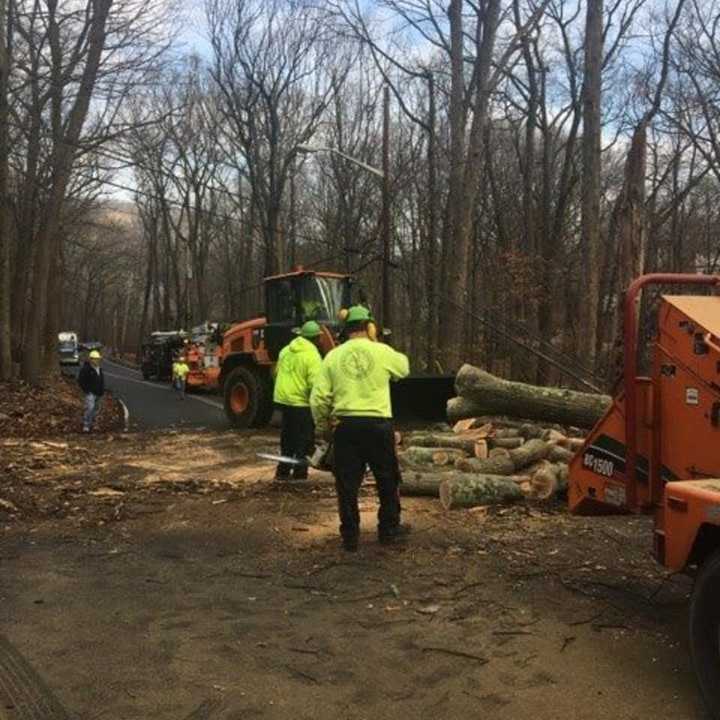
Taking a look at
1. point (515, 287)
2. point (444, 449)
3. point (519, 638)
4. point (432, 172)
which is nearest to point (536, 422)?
point (444, 449)

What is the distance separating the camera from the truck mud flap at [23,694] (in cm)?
442

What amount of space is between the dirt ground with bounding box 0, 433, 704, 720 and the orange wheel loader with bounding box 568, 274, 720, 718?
664 millimetres

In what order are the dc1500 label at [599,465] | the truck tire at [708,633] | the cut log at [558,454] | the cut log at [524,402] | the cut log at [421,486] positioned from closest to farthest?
the truck tire at [708,633] < the dc1500 label at [599,465] < the cut log at [421,486] < the cut log at [558,454] < the cut log at [524,402]

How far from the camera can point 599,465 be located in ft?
19.1

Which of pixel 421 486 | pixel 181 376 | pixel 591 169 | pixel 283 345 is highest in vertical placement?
pixel 591 169

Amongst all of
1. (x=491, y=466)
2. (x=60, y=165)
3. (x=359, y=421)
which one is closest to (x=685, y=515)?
(x=359, y=421)

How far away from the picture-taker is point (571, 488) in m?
6.17

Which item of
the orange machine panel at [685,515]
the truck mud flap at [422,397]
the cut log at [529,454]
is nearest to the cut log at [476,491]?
the cut log at [529,454]

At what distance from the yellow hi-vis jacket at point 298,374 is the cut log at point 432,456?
157 cm

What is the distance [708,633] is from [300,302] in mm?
13400

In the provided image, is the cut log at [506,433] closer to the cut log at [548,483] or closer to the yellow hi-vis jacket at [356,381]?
the cut log at [548,483]

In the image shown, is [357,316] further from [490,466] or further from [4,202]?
[4,202]

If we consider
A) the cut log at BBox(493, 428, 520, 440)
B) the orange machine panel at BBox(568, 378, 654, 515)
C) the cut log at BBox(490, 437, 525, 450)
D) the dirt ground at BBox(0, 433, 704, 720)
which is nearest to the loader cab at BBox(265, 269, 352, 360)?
the cut log at BBox(493, 428, 520, 440)

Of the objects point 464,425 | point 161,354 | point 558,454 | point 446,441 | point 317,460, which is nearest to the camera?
point 558,454
